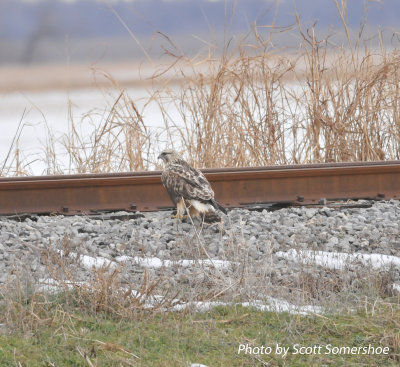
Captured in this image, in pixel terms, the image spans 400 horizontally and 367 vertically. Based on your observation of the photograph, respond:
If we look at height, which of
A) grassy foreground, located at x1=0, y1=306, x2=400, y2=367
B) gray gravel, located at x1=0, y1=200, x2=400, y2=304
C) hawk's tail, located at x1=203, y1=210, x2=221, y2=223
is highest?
hawk's tail, located at x1=203, y1=210, x2=221, y2=223

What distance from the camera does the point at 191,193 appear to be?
6.00 metres

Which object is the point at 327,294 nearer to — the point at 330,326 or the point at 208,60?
the point at 330,326

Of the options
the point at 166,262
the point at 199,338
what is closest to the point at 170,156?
the point at 166,262

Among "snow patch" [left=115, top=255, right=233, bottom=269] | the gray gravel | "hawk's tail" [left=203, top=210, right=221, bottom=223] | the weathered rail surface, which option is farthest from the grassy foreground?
the weathered rail surface

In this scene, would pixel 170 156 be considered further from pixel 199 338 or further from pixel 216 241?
pixel 199 338

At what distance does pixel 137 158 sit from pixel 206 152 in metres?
0.68

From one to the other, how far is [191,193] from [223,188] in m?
1.09

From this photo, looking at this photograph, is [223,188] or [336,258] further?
[223,188]

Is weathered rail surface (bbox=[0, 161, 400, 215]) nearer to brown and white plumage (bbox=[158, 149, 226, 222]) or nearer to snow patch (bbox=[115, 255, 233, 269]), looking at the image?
brown and white plumage (bbox=[158, 149, 226, 222])

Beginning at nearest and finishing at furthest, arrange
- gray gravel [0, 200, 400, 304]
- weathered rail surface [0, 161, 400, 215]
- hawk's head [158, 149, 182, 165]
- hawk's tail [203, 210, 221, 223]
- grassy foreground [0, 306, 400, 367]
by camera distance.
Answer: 1. grassy foreground [0, 306, 400, 367]
2. gray gravel [0, 200, 400, 304]
3. hawk's tail [203, 210, 221, 223]
4. hawk's head [158, 149, 182, 165]
5. weathered rail surface [0, 161, 400, 215]

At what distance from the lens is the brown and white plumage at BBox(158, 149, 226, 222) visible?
600 centimetres

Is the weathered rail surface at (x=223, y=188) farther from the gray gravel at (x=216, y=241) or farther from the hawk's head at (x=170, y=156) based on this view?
the hawk's head at (x=170, y=156)

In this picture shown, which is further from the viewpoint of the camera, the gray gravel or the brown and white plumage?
the brown and white plumage

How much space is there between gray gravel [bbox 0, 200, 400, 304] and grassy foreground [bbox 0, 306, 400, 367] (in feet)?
1.51
